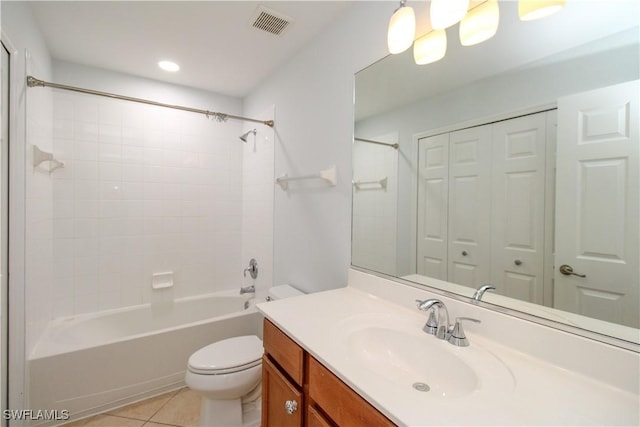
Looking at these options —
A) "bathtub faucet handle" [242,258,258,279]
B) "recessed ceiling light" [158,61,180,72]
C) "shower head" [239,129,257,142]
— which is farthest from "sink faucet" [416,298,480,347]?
"recessed ceiling light" [158,61,180,72]

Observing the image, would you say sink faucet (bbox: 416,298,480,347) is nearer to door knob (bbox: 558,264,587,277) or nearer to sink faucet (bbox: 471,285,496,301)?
sink faucet (bbox: 471,285,496,301)

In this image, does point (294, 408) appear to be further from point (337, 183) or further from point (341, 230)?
point (337, 183)

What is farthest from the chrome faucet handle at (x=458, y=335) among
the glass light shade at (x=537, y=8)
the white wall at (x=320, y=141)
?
the glass light shade at (x=537, y=8)

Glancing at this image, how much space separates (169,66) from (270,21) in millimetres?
1083

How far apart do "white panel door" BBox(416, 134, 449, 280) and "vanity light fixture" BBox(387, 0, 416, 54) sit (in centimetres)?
40

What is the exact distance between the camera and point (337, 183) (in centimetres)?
162

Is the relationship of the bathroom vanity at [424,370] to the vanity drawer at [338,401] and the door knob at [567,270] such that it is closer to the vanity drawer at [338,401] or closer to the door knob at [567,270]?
the vanity drawer at [338,401]

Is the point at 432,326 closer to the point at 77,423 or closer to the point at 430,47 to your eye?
the point at 430,47

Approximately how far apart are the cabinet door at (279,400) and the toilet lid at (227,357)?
1.45ft

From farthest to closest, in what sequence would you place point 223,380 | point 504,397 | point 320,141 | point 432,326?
1. point 320,141
2. point 223,380
3. point 432,326
4. point 504,397

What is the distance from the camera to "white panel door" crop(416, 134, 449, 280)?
3.64 ft

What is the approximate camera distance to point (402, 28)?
111 cm

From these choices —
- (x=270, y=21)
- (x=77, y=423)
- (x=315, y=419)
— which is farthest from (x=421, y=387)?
(x=77, y=423)

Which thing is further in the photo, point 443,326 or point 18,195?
point 18,195
